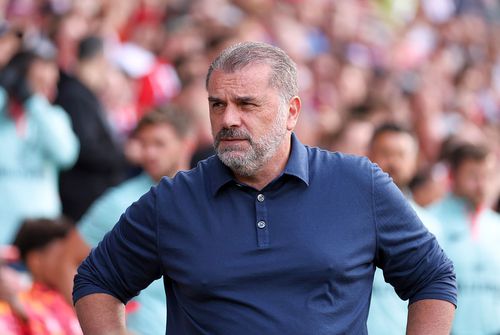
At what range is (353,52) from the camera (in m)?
16.4

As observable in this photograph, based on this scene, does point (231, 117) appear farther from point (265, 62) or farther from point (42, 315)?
point (42, 315)

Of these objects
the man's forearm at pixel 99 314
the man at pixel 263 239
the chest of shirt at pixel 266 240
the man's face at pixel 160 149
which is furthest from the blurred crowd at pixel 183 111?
the chest of shirt at pixel 266 240

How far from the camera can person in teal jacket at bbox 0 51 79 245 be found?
29.3 ft

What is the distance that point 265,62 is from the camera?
4438 millimetres

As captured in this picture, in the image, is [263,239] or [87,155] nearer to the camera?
[263,239]

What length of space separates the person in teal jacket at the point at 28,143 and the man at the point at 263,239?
4.52 m

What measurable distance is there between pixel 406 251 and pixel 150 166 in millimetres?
2742

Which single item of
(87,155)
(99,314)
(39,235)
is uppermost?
(99,314)

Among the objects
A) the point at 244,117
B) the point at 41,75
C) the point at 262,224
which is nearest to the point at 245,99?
the point at 244,117

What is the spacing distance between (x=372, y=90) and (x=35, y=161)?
5.95 m

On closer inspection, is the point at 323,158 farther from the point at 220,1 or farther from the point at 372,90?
the point at 220,1

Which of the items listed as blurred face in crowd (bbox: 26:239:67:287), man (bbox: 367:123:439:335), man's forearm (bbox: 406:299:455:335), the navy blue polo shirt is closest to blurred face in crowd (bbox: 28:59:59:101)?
blurred face in crowd (bbox: 26:239:67:287)

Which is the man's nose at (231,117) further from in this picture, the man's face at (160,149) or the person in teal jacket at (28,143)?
the person in teal jacket at (28,143)

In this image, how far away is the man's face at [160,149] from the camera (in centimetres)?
693
